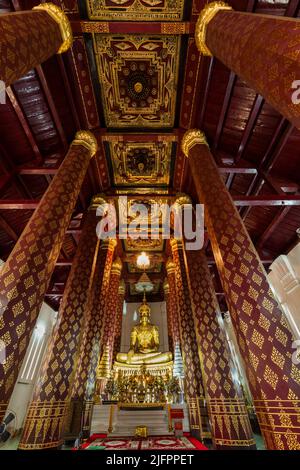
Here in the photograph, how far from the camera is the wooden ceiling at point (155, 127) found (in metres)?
4.51

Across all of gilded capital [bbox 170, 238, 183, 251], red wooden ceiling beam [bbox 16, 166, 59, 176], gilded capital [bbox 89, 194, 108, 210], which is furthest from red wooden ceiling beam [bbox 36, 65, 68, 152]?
gilded capital [bbox 170, 238, 183, 251]

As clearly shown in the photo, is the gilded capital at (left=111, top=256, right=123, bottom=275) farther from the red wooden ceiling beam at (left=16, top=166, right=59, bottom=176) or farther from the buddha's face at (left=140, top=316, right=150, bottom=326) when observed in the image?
the red wooden ceiling beam at (left=16, top=166, right=59, bottom=176)

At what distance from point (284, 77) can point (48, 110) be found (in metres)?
4.90

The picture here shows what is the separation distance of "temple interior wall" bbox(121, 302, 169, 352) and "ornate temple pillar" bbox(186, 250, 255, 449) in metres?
11.1

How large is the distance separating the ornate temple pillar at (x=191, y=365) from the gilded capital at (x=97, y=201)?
294 centimetres

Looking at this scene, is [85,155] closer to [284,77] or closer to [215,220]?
[215,220]

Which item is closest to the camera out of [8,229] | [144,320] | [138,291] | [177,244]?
[8,229]

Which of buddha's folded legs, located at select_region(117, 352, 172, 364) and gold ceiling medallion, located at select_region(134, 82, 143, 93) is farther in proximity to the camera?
buddha's folded legs, located at select_region(117, 352, 172, 364)

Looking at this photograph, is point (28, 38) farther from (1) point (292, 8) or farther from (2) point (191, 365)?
(2) point (191, 365)

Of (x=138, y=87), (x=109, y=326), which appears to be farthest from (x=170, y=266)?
(x=138, y=87)

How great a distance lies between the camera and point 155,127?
246 inches

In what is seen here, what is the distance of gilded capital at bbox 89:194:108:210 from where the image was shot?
7017mm

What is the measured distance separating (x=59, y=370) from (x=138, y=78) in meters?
6.28

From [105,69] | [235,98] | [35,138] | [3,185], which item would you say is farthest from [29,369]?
[235,98]
